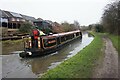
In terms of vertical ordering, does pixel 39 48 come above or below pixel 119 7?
below

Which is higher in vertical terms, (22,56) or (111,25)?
(111,25)

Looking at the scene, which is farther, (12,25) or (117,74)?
(12,25)

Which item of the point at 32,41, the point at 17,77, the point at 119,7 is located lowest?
the point at 17,77

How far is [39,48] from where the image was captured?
70.8 ft

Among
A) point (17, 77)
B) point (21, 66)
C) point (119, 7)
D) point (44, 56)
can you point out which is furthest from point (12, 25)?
point (17, 77)

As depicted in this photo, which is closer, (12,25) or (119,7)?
(119,7)

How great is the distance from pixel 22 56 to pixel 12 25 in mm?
39696

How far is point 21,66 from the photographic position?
17266mm

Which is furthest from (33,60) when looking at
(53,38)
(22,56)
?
(53,38)

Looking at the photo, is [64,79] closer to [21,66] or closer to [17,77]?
[17,77]

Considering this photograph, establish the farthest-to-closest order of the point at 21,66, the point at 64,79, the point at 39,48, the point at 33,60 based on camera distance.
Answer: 1. the point at 39,48
2. the point at 33,60
3. the point at 21,66
4. the point at 64,79

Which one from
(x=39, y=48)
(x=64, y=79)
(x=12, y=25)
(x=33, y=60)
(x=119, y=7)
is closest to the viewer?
(x=64, y=79)

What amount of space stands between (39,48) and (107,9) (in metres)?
36.1

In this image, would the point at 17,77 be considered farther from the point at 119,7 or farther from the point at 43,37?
the point at 119,7
